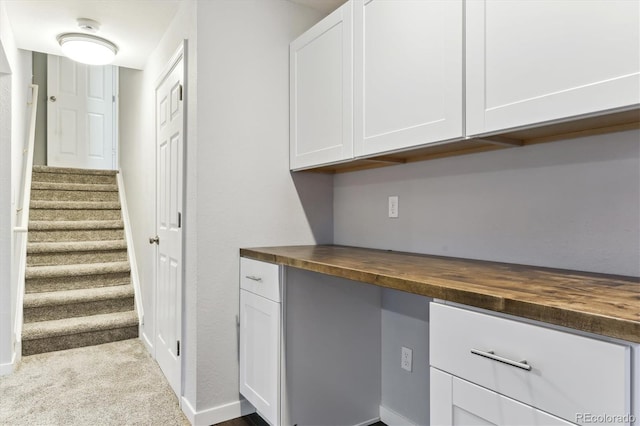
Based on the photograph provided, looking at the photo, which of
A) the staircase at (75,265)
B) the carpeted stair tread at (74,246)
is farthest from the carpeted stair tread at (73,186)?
the carpeted stair tread at (74,246)

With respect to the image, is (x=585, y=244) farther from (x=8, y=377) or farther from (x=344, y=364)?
(x=8, y=377)

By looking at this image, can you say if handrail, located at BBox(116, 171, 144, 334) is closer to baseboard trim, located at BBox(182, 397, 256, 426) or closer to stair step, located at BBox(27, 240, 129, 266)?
stair step, located at BBox(27, 240, 129, 266)

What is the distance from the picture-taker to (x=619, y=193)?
4.07 feet

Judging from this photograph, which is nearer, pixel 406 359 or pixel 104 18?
pixel 406 359

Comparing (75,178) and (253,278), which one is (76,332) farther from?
(75,178)

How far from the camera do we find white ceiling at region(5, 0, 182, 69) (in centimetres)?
225

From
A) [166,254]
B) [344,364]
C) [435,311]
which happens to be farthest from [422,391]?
[166,254]

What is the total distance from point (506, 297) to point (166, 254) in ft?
7.30

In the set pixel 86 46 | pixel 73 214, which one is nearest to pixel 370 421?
pixel 86 46

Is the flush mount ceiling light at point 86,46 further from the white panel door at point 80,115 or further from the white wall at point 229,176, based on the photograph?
the white panel door at point 80,115

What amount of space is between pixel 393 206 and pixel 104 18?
79.9 inches

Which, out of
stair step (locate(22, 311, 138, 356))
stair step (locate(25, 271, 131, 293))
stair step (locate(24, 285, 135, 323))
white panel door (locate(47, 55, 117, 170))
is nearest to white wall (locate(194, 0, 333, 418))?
stair step (locate(22, 311, 138, 356))

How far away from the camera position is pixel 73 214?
14.4ft

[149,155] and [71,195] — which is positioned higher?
[149,155]
